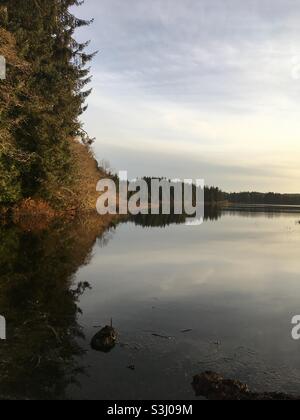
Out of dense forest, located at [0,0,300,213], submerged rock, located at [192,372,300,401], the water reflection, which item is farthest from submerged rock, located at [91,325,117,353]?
dense forest, located at [0,0,300,213]

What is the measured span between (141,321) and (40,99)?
2534 centimetres

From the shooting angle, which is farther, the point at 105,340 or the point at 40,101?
the point at 40,101

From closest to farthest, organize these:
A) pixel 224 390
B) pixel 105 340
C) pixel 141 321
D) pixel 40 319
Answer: pixel 224 390
pixel 105 340
pixel 40 319
pixel 141 321

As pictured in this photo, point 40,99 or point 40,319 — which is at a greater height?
point 40,99

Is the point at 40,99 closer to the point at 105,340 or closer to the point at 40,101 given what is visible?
the point at 40,101

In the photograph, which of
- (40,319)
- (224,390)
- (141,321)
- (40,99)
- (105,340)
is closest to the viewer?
(224,390)

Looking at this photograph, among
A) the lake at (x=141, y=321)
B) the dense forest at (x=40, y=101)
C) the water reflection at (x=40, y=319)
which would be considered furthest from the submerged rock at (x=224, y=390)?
the dense forest at (x=40, y=101)

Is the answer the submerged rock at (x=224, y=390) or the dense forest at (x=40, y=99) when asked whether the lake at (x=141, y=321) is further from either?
the dense forest at (x=40, y=99)

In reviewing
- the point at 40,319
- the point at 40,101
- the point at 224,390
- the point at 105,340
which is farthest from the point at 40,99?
the point at 224,390

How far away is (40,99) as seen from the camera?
103 ft

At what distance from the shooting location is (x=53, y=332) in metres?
9.20

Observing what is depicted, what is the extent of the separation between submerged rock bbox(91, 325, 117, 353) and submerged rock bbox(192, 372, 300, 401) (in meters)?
2.21

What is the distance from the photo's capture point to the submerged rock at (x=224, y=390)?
6.38 m
